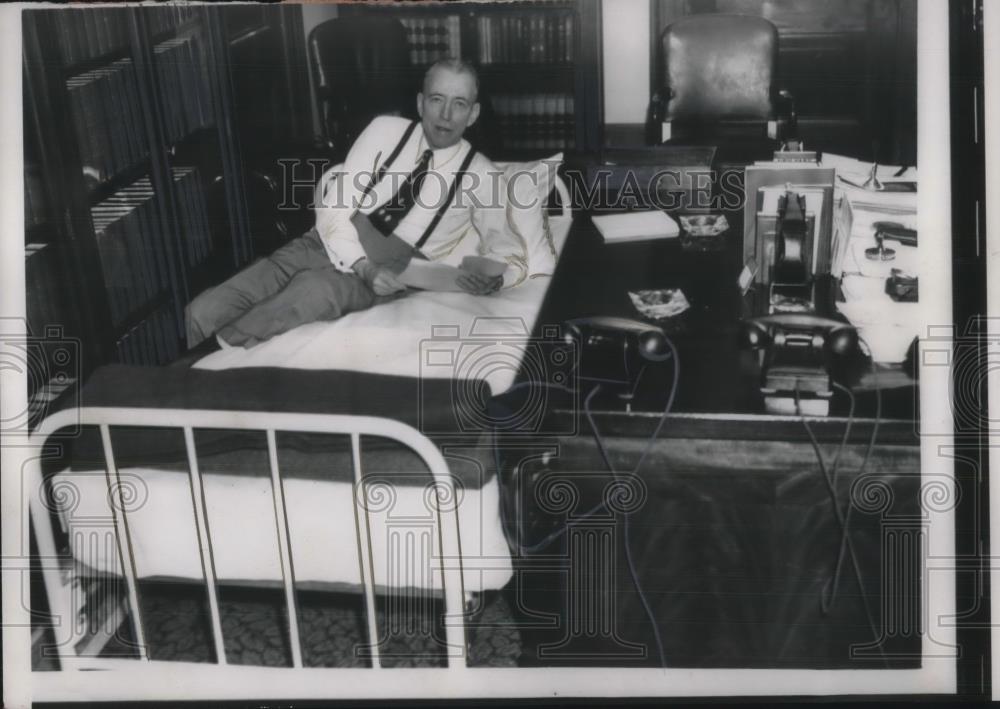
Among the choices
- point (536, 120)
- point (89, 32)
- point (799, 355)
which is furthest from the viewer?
point (536, 120)

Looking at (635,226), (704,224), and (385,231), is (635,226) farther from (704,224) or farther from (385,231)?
(385,231)

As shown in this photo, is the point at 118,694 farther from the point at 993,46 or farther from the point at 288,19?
the point at 993,46

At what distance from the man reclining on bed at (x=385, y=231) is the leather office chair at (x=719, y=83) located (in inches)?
13.2

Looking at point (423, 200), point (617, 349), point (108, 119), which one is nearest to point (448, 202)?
point (423, 200)

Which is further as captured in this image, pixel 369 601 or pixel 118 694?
pixel 118 694

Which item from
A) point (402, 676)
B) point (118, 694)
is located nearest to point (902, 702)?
point (402, 676)

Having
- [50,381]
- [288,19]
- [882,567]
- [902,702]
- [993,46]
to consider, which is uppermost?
[288,19]

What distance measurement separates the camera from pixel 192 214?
5.75 feet

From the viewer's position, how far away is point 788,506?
1.62 m

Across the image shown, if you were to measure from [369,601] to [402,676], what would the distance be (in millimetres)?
192

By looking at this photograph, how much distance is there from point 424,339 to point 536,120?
17.6 inches

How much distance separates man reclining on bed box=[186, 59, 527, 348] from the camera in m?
1.72

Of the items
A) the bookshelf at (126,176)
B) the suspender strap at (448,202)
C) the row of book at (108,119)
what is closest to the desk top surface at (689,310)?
the suspender strap at (448,202)

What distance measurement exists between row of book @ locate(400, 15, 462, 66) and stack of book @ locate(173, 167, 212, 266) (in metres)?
0.44
